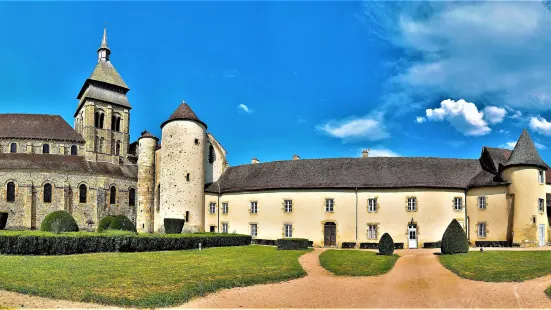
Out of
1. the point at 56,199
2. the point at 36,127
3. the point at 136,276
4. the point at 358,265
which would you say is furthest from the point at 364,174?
the point at 36,127

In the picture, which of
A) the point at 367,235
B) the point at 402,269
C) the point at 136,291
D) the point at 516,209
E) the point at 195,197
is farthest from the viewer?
the point at 195,197

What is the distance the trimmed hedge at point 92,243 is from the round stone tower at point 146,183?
1383 cm

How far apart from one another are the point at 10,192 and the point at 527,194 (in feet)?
146

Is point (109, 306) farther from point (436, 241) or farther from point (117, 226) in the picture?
point (436, 241)

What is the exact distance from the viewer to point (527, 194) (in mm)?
30453

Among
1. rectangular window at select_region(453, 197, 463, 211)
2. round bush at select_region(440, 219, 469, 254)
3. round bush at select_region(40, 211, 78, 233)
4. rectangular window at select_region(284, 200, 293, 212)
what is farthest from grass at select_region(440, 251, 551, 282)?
round bush at select_region(40, 211, 78, 233)

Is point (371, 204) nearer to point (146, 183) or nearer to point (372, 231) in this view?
point (372, 231)

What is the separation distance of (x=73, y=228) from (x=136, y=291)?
962 inches

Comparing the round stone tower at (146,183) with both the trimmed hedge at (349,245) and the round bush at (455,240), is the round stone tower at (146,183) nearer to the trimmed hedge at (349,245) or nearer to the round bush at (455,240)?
the trimmed hedge at (349,245)

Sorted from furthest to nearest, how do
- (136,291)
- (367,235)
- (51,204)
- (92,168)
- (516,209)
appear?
1. (92,168)
2. (51,204)
3. (367,235)
4. (516,209)
5. (136,291)

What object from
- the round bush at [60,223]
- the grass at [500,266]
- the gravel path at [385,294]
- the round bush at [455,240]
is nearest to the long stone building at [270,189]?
the round bush at [60,223]

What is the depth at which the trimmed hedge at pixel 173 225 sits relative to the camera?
36.6 metres

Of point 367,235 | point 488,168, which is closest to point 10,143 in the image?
point 367,235

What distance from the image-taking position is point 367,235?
33.4 meters
